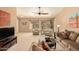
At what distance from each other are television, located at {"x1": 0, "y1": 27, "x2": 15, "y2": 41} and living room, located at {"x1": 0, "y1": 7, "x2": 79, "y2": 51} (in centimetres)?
7

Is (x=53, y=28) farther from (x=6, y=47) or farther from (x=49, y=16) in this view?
(x=6, y=47)

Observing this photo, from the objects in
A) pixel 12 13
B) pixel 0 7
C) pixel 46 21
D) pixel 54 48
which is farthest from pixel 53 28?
pixel 0 7

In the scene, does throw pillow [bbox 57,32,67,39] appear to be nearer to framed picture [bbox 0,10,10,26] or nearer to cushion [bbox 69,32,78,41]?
cushion [bbox 69,32,78,41]

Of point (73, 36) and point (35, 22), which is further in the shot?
point (35, 22)

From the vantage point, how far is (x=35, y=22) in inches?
87.8

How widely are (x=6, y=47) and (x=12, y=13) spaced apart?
2.04ft

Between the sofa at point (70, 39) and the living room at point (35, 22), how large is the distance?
1.7 inches

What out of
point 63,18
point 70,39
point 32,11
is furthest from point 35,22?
point 70,39

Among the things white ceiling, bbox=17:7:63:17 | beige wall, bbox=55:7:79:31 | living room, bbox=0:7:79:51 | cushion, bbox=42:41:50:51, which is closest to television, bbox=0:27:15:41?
living room, bbox=0:7:79:51

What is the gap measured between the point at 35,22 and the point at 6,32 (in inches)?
21.9

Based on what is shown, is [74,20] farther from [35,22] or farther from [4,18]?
[4,18]

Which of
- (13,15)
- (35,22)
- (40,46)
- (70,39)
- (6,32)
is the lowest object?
(40,46)
